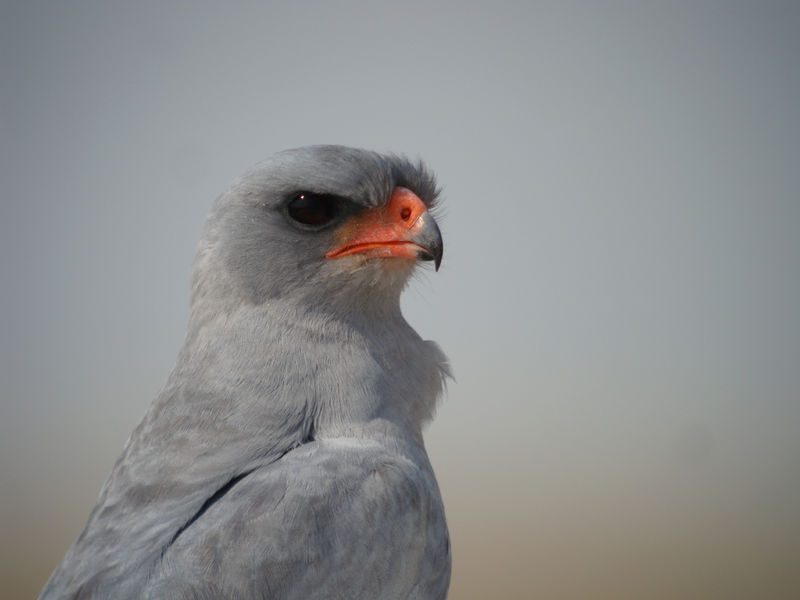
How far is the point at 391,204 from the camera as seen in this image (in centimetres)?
348

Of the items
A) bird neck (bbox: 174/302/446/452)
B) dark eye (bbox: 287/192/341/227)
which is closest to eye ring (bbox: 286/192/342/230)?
dark eye (bbox: 287/192/341/227)

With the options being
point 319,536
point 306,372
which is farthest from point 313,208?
point 319,536

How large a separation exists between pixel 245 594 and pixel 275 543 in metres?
0.18

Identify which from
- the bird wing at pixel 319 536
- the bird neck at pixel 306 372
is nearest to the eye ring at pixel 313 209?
the bird neck at pixel 306 372

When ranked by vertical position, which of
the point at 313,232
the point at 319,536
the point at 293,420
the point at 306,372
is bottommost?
the point at 319,536

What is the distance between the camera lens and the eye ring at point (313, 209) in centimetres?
339

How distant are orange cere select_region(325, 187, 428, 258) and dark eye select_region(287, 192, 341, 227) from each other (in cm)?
8

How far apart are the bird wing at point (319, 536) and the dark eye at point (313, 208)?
0.90 meters

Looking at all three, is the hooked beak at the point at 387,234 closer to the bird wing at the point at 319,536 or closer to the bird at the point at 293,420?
the bird at the point at 293,420

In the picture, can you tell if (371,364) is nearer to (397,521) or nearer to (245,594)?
(397,521)

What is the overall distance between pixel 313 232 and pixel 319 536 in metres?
1.23

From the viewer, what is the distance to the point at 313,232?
3418 mm

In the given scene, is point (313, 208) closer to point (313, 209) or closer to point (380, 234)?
point (313, 209)

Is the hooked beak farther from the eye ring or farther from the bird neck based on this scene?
the bird neck
